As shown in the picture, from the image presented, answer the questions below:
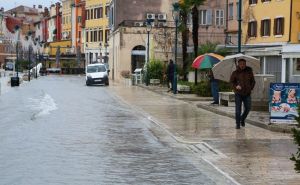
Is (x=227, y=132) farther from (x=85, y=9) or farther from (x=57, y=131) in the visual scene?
(x=85, y=9)

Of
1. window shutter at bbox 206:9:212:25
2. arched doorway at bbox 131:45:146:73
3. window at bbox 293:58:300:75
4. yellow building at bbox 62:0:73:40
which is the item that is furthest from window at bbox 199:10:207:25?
yellow building at bbox 62:0:73:40

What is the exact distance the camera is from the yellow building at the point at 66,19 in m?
136

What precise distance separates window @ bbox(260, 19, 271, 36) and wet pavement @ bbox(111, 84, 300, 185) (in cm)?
3385

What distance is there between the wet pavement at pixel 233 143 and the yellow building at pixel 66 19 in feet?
367

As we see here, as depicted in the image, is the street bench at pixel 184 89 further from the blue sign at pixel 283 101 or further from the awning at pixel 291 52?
the blue sign at pixel 283 101

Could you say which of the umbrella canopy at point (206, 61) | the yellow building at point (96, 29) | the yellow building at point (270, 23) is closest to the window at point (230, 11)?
the yellow building at point (270, 23)

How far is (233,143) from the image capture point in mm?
15547

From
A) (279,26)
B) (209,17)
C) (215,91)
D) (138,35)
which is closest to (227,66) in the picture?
(215,91)

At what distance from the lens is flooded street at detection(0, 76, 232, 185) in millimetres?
10680

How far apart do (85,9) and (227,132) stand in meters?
102

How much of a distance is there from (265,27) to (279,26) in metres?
2.76

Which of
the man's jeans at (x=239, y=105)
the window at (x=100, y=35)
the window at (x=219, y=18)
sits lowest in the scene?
the man's jeans at (x=239, y=105)

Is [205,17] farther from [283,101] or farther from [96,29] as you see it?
[283,101]

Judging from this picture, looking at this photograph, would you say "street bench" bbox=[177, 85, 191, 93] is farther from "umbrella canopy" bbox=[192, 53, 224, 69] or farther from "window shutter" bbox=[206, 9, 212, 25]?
"window shutter" bbox=[206, 9, 212, 25]
